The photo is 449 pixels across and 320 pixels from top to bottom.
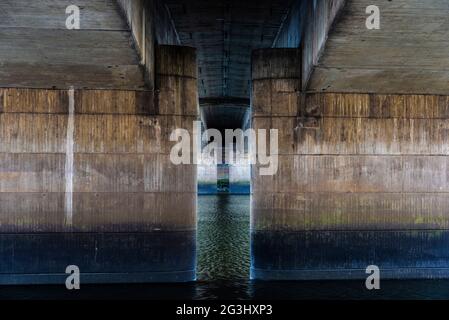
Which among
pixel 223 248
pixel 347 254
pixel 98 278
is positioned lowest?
pixel 223 248

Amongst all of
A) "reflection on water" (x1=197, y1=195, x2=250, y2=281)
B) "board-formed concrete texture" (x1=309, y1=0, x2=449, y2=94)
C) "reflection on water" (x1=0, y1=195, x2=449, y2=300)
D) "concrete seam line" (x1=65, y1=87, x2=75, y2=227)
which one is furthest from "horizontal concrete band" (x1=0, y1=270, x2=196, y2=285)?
"board-formed concrete texture" (x1=309, y1=0, x2=449, y2=94)

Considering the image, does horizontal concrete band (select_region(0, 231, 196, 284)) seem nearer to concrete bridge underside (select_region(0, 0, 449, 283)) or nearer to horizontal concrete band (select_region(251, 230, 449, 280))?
concrete bridge underside (select_region(0, 0, 449, 283))

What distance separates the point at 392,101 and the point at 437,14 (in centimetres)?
397

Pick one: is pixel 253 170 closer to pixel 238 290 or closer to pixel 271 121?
pixel 271 121

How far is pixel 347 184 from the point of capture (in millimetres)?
10727

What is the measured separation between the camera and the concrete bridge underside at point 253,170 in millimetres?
10109

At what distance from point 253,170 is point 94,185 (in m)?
3.58

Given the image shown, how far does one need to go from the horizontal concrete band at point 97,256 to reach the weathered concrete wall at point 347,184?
1.92 meters

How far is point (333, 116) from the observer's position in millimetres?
10719

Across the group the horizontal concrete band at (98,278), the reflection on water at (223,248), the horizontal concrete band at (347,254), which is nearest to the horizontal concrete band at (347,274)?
the horizontal concrete band at (347,254)

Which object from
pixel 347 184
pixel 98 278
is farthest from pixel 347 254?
pixel 98 278

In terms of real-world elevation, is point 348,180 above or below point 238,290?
above

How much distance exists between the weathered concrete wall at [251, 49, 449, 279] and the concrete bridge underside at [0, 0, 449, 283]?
25 mm

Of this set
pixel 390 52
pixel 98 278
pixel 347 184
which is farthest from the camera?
pixel 347 184
